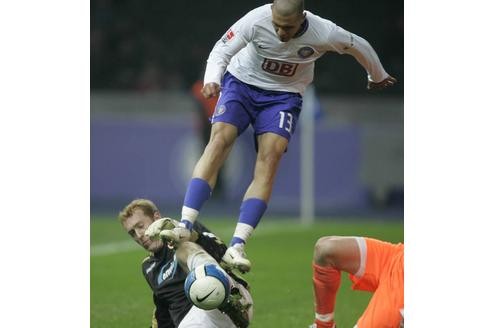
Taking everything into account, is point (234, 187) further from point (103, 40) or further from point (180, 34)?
point (103, 40)

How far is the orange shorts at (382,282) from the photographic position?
14.2 ft

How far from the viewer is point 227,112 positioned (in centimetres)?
494

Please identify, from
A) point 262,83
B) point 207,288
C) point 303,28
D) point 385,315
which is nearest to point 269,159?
point 262,83

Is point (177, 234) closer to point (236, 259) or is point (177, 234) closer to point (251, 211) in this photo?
point (236, 259)

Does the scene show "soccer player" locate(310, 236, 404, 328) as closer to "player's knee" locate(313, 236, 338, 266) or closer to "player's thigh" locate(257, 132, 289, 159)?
"player's knee" locate(313, 236, 338, 266)

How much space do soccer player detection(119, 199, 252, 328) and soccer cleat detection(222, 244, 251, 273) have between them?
0.21ft

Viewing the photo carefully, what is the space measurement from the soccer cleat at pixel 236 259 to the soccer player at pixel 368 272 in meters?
0.32

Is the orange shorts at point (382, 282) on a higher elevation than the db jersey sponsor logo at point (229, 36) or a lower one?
lower

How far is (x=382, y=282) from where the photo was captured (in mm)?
4445

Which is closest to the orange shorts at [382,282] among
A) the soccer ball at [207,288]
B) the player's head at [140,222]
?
the soccer ball at [207,288]

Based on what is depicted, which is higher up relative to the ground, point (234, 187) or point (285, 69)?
point (285, 69)

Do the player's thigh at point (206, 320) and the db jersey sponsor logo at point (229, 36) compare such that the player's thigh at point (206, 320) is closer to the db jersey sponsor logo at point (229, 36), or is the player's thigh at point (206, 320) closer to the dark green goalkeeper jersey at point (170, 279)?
the dark green goalkeeper jersey at point (170, 279)
